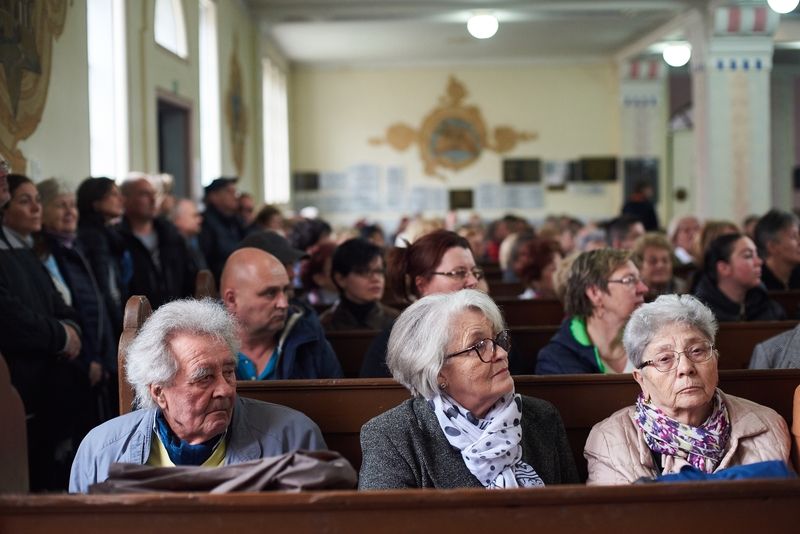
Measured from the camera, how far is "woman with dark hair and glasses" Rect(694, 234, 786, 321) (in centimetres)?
577

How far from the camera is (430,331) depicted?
9.78 ft

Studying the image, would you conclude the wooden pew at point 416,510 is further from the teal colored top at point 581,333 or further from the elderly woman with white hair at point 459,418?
the teal colored top at point 581,333

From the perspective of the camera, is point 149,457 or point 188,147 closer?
point 149,457

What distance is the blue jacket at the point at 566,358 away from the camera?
4.12m

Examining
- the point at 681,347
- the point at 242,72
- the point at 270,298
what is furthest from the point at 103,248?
the point at 242,72

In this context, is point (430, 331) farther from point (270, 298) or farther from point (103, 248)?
point (103, 248)

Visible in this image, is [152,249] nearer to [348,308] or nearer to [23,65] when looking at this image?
[23,65]

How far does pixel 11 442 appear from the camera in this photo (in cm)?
227

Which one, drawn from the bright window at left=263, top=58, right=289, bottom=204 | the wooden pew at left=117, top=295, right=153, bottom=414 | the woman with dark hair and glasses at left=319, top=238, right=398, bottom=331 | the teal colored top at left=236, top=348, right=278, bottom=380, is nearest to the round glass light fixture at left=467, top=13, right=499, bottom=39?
the bright window at left=263, top=58, right=289, bottom=204

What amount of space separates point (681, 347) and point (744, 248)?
2.96m

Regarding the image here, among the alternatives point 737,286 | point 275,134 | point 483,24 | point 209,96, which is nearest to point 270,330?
point 737,286

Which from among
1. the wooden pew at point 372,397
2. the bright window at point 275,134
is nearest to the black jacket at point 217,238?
the wooden pew at point 372,397

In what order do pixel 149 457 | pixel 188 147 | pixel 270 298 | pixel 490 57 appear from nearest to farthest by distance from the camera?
pixel 149 457 → pixel 270 298 → pixel 188 147 → pixel 490 57

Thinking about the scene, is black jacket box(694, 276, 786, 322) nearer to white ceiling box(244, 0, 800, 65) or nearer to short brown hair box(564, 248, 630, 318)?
short brown hair box(564, 248, 630, 318)
